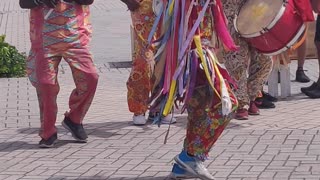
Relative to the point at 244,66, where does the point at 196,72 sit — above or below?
above

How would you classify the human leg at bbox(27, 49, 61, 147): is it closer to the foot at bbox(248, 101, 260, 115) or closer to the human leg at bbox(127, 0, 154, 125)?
the human leg at bbox(127, 0, 154, 125)

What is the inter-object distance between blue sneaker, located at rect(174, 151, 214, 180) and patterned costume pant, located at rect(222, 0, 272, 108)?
188 centimetres

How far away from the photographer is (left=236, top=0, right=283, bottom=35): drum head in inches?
276

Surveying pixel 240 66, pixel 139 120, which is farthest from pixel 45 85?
pixel 240 66

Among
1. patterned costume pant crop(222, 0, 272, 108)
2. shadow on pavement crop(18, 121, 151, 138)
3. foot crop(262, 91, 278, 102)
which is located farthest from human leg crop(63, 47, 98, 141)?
foot crop(262, 91, 278, 102)

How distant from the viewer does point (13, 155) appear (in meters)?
6.39

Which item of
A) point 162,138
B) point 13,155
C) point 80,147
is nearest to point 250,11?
point 162,138

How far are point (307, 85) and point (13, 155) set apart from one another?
13.8ft

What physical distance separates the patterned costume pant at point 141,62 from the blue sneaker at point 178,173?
1582 millimetres

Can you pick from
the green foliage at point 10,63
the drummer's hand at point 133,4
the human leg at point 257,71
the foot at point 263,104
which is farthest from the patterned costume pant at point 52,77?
the green foliage at point 10,63

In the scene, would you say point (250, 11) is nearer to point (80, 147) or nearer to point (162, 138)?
point (162, 138)

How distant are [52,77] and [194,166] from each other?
1585 millimetres

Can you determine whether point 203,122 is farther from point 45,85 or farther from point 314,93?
point 314,93

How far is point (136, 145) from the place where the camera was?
6.65m
